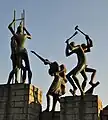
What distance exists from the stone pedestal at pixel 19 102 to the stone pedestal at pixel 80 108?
119cm

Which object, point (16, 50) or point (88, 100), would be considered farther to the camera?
point (16, 50)

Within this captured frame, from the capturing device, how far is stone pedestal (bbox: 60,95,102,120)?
13.3 meters

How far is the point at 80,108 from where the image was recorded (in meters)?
13.4

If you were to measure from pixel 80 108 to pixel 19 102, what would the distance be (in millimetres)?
2408

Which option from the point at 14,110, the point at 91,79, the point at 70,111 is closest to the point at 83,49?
the point at 91,79

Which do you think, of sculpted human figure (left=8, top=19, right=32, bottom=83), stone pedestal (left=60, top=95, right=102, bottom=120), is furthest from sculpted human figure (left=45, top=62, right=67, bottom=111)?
sculpted human figure (left=8, top=19, right=32, bottom=83)

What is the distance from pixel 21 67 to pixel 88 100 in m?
3.21

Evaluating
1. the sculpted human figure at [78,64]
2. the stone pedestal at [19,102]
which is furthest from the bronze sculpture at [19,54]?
the sculpted human figure at [78,64]

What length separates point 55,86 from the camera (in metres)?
14.2

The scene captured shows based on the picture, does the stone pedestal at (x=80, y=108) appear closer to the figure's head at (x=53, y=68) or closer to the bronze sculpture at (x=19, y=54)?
the figure's head at (x=53, y=68)

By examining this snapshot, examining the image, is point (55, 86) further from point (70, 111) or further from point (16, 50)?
point (16, 50)

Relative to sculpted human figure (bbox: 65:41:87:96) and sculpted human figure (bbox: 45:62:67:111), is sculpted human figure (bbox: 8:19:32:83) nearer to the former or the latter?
sculpted human figure (bbox: 45:62:67:111)

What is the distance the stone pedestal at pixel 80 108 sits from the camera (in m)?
13.3

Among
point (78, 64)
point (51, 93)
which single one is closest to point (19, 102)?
point (51, 93)
